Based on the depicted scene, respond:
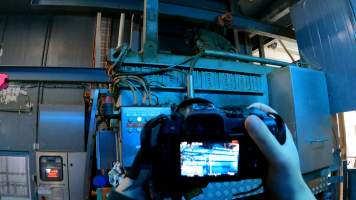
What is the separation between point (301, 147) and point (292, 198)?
1.14 meters

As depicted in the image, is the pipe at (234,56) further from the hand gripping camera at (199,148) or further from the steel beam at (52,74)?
the steel beam at (52,74)

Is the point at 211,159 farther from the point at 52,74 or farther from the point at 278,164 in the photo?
the point at 52,74

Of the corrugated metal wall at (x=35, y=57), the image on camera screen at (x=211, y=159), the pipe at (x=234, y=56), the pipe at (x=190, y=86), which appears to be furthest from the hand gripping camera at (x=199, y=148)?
the corrugated metal wall at (x=35, y=57)

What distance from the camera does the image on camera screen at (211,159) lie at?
47 centimetres

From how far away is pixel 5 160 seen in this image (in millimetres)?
2498

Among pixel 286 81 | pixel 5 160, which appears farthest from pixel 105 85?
pixel 286 81

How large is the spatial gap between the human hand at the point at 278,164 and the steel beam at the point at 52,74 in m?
2.27

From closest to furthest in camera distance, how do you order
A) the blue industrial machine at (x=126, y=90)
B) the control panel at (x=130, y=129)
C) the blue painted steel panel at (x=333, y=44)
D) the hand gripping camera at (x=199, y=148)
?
the hand gripping camera at (x=199, y=148), the control panel at (x=130, y=129), the blue industrial machine at (x=126, y=90), the blue painted steel panel at (x=333, y=44)

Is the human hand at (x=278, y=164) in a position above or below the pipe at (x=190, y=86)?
below

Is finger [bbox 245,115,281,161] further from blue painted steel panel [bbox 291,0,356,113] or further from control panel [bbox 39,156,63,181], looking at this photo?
control panel [bbox 39,156,63,181]

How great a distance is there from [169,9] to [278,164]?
2382 mm

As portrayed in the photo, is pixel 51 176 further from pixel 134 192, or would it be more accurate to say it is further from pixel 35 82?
pixel 134 192

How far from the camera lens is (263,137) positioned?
46 centimetres

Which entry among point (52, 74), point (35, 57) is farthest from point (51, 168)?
point (35, 57)
